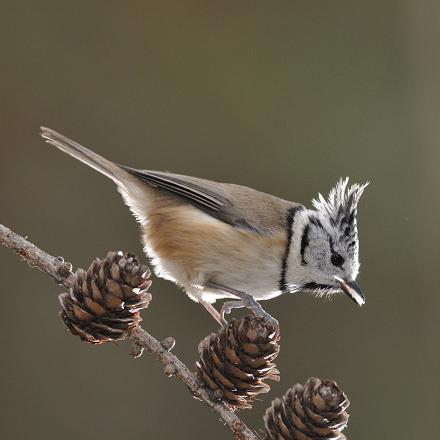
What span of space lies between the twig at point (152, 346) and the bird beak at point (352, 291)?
3.15ft

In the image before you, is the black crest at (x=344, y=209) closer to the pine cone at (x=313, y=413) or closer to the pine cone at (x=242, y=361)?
the pine cone at (x=242, y=361)

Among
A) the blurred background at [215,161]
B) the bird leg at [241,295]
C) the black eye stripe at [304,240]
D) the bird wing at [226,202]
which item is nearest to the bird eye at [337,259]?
the black eye stripe at [304,240]

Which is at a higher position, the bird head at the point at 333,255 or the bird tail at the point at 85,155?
the bird head at the point at 333,255

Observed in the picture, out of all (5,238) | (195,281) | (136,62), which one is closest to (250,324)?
(5,238)

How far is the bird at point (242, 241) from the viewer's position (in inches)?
106

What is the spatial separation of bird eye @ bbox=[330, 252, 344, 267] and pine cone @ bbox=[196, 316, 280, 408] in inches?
35.4

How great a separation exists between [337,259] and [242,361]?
97 centimetres

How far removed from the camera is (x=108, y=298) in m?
1.74

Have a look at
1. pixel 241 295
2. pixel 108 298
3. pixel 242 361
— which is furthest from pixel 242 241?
pixel 108 298

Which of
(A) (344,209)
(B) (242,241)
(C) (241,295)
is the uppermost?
(A) (344,209)

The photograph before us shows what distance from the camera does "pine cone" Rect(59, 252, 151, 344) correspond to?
5.68ft

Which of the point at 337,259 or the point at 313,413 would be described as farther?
the point at 337,259

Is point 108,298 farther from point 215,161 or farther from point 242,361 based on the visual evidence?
point 215,161

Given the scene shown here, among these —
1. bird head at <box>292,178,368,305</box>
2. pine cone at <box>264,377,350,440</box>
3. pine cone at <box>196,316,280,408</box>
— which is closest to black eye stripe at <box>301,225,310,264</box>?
bird head at <box>292,178,368,305</box>
